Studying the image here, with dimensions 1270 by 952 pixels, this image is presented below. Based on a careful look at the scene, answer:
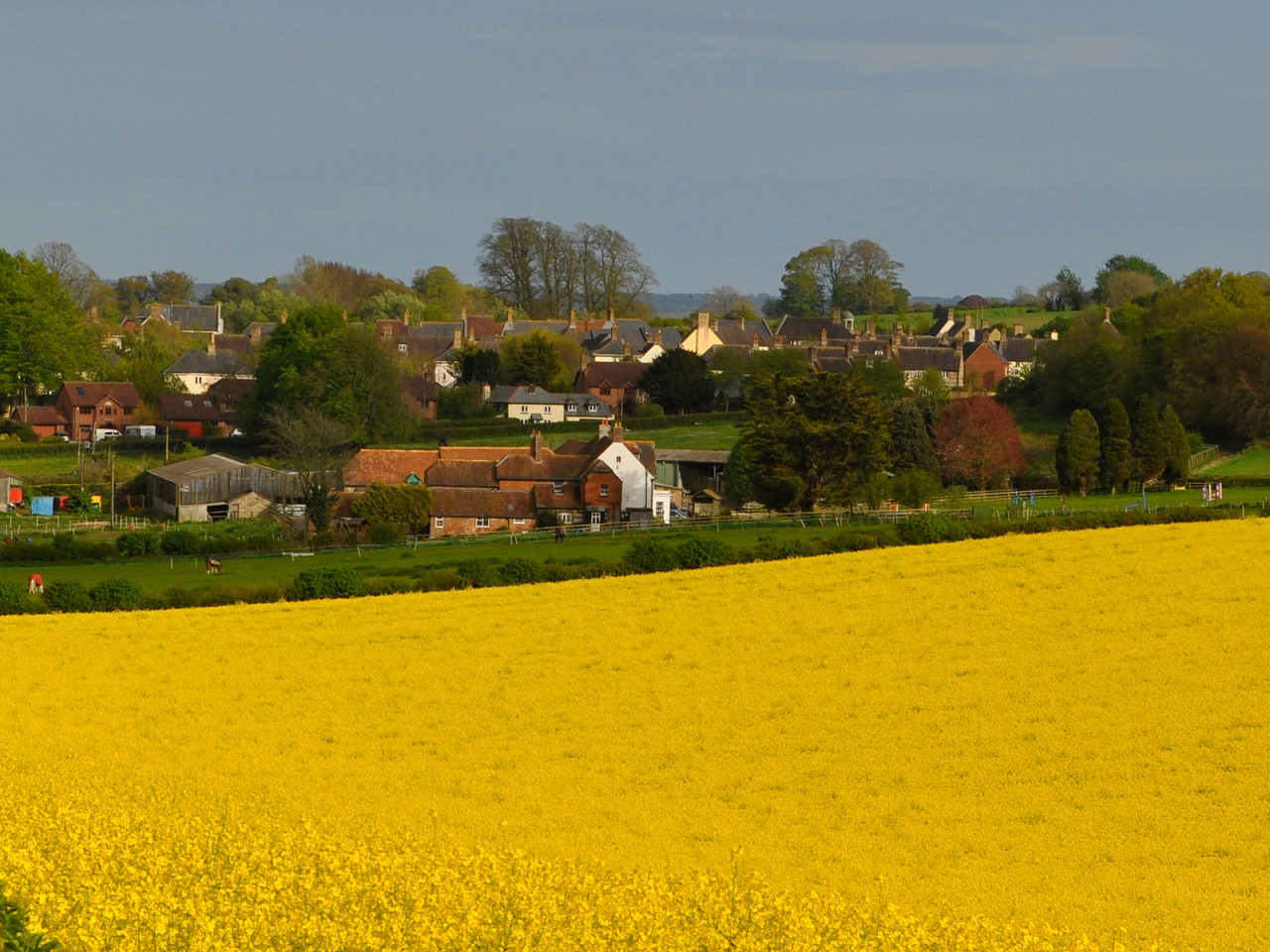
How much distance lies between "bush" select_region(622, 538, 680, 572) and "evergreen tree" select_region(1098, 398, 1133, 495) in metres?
32.3

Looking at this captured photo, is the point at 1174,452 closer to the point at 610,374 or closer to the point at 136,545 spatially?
the point at 136,545

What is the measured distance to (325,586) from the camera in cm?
3891

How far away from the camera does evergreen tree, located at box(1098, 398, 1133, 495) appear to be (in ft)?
226

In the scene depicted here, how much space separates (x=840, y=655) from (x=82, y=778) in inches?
541

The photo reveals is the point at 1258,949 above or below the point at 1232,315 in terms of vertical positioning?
below

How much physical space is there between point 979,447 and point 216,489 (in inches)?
1458

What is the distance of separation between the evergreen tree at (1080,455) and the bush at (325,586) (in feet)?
128

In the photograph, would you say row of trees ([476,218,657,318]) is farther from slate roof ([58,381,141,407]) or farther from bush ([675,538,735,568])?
bush ([675,538,735,568])

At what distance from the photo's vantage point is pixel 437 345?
148 metres

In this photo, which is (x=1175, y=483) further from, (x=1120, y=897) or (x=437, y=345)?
(x=437, y=345)

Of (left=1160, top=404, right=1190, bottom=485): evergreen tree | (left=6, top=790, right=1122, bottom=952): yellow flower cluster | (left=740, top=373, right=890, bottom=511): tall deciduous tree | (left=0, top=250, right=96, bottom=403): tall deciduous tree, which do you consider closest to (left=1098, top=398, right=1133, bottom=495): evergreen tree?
(left=1160, top=404, right=1190, bottom=485): evergreen tree

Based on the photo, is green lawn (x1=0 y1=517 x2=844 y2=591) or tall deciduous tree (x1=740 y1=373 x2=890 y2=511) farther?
tall deciduous tree (x1=740 y1=373 x2=890 y2=511)

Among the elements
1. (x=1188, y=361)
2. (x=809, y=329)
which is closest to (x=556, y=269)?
(x=809, y=329)

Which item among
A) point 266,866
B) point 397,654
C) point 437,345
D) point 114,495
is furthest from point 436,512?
point 437,345
